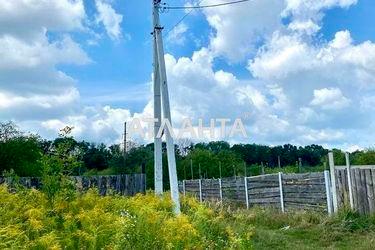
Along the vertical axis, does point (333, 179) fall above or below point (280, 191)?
above

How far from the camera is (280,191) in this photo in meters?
13.8

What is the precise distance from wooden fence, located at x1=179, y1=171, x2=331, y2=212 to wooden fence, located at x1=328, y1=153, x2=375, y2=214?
0.87ft

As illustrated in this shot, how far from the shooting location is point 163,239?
2.55m

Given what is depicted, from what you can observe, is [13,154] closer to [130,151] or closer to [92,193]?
[130,151]

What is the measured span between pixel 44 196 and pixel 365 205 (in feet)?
27.5

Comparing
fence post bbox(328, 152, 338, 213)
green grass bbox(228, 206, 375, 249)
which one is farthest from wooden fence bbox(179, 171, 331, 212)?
green grass bbox(228, 206, 375, 249)

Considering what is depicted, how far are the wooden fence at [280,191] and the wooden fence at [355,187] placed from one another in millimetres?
266

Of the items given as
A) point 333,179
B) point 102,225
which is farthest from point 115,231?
point 333,179

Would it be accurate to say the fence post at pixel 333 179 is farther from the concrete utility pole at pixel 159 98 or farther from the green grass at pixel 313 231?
the concrete utility pole at pixel 159 98

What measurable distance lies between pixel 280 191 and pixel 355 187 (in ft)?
9.82

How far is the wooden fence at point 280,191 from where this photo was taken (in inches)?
477

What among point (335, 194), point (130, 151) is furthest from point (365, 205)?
point (130, 151)

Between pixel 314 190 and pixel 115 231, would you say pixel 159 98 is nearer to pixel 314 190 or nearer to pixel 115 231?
pixel 314 190

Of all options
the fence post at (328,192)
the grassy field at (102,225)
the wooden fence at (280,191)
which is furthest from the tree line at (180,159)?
the grassy field at (102,225)
